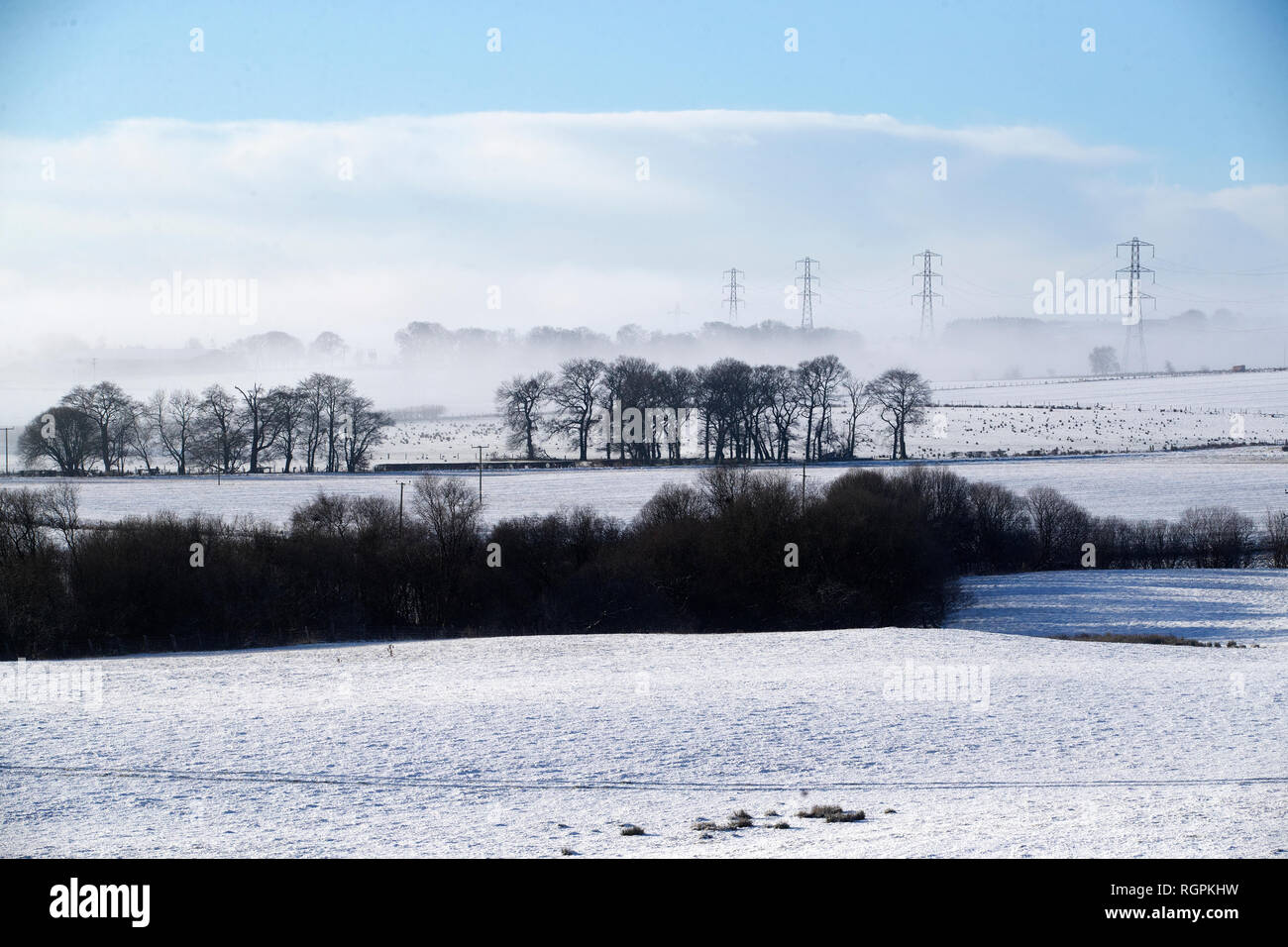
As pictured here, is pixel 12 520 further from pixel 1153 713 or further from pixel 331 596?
pixel 1153 713

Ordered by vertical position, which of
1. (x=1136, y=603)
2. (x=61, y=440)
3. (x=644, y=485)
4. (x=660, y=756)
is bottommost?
(x=660, y=756)

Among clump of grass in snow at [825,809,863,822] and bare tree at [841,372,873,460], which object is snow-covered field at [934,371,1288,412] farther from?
clump of grass in snow at [825,809,863,822]

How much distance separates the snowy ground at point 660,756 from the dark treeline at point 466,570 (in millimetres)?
11641

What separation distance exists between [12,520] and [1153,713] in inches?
1790

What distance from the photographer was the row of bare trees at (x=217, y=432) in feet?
267

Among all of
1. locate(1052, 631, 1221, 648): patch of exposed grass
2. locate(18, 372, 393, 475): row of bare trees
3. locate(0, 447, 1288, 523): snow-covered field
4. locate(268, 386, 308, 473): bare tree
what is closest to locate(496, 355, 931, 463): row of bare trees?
locate(0, 447, 1288, 523): snow-covered field

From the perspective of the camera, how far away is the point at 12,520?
45.9m

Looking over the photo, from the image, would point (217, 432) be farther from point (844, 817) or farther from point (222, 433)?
point (844, 817)

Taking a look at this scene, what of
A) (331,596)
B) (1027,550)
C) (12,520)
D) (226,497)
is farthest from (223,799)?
(226,497)

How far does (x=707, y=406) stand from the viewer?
272 ft

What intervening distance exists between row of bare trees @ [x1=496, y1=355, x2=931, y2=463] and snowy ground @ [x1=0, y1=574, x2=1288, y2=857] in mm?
53367

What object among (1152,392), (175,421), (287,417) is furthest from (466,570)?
(1152,392)

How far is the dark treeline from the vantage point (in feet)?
132

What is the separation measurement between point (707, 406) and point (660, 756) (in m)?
65.0
